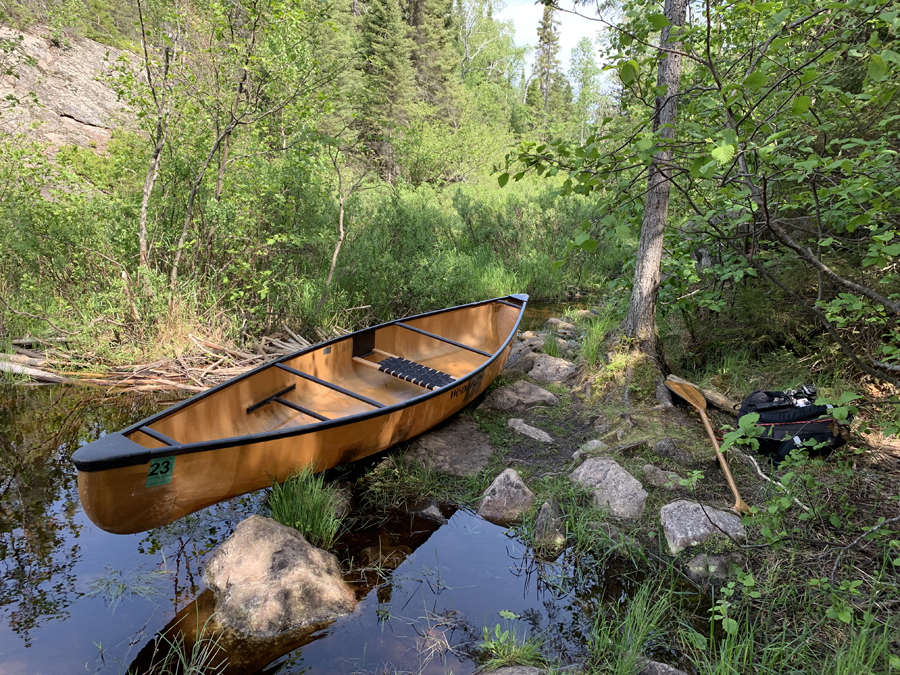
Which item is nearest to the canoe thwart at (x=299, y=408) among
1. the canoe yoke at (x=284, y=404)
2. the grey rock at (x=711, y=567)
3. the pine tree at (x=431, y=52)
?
the canoe yoke at (x=284, y=404)

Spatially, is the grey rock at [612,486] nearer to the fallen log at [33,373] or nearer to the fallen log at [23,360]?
the fallen log at [33,373]

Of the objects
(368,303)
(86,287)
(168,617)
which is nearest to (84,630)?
(168,617)

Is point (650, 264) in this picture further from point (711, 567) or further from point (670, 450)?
point (711, 567)

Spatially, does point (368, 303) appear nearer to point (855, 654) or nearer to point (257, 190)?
point (257, 190)

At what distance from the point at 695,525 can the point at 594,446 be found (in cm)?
125

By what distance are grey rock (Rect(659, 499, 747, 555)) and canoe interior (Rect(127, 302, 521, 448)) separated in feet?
7.85

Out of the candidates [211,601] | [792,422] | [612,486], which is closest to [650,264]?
[792,422]

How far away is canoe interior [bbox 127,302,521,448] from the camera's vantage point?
12.1 ft

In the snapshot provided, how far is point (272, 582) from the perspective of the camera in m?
2.88

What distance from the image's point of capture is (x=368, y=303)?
7809 millimetres

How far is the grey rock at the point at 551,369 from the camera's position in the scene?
6316mm

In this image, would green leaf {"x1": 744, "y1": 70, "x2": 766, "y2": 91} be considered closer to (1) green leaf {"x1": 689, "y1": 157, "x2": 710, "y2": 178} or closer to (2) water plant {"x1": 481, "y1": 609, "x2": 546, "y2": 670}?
(1) green leaf {"x1": 689, "y1": 157, "x2": 710, "y2": 178}

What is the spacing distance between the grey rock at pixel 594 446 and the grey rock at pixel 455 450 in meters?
0.80

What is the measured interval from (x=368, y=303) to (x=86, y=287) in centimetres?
342
